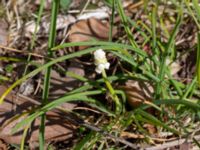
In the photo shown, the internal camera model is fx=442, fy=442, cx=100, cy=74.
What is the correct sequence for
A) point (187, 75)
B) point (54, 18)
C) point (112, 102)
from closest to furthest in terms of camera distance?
1. point (54, 18)
2. point (112, 102)
3. point (187, 75)

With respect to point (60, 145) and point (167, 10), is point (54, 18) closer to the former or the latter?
point (60, 145)

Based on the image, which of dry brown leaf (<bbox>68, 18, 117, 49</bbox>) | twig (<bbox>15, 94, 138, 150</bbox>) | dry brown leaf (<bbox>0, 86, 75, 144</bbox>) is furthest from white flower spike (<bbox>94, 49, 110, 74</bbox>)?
dry brown leaf (<bbox>68, 18, 117, 49</bbox>)

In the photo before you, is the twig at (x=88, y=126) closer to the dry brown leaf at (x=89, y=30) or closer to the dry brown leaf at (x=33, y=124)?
the dry brown leaf at (x=33, y=124)

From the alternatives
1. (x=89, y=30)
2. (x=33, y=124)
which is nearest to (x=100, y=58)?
(x=33, y=124)

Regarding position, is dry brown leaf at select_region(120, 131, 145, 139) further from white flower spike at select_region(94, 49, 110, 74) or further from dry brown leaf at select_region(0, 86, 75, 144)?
white flower spike at select_region(94, 49, 110, 74)

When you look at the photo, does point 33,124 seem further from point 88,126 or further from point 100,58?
point 100,58

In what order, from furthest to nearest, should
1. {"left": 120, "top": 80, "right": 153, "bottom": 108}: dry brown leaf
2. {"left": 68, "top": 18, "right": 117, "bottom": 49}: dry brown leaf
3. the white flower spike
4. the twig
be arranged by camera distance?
{"left": 68, "top": 18, "right": 117, "bottom": 49}: dry brown leaf, {"left": 120, "top": 80, "right": 153, "bottom": 108}: dry brown leaf, the twig, the white flower spike

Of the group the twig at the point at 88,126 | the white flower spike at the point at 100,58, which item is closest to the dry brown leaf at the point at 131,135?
the twig at the point at 88,126

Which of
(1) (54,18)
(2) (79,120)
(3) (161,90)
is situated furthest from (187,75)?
(1) (54,18)
